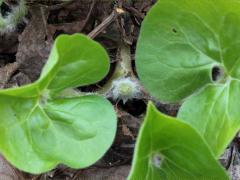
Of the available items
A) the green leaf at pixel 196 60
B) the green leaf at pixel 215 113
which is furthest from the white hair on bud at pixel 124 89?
the green leaf at pixel 215 113

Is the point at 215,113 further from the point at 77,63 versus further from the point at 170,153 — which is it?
the point at 77,63

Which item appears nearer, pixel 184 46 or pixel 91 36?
pixel 184 46

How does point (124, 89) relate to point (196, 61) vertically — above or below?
below

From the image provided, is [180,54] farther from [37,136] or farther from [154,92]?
[37,136]

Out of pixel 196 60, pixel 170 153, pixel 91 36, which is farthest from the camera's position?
pixel 91 36

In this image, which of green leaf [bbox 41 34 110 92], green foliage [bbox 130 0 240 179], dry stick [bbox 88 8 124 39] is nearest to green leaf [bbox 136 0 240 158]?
green foliage [bbox 130 0 240 179]

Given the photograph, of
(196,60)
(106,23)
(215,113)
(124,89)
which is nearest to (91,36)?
(106,23)

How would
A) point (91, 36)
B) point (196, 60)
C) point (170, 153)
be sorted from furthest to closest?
point (91, 36) < point (196, 60) < point (170, 153)

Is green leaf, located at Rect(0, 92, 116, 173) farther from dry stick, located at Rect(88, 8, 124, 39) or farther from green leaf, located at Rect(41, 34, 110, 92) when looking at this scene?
dry stick, located at Rect(88, 8, 124, 39)
